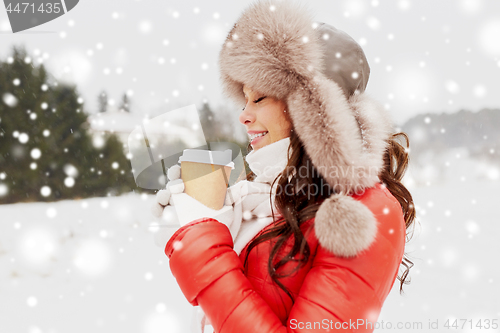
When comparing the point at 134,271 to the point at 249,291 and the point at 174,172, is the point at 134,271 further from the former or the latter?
the point at 249,291

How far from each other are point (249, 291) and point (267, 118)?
61 cm

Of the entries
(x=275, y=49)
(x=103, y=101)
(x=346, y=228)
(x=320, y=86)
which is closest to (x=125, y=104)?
(x=103, y=101)

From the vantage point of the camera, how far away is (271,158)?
0.99 meters

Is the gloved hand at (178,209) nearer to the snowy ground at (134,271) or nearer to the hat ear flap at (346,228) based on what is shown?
the hat ear flap at (346,228)

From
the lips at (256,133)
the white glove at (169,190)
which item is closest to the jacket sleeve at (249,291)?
the white glove at (169,190)

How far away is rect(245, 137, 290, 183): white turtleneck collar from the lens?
97 centimetres

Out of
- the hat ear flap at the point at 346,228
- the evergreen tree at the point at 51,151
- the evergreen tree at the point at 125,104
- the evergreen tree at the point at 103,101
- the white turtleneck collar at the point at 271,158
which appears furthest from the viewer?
the evergreen tree at the point at 51,151

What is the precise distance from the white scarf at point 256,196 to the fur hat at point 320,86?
147 millimetres

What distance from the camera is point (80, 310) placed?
2.90 meters

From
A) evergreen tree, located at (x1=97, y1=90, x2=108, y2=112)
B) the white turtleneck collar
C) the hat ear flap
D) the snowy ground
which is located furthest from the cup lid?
evergreen tree, located at (x1=97, y1=90, x2=108, y2=112)

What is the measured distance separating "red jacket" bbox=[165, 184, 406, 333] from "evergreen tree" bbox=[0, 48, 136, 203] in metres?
5.88

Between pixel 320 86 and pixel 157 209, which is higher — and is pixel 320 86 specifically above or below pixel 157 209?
above

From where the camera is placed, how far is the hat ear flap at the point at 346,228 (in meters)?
0.69

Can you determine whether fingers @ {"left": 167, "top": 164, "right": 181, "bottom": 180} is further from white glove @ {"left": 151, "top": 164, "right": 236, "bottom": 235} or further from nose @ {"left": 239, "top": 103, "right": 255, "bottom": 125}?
nose @ {"left": 239, "top": 103, "right": 255, "bottom": 125}
